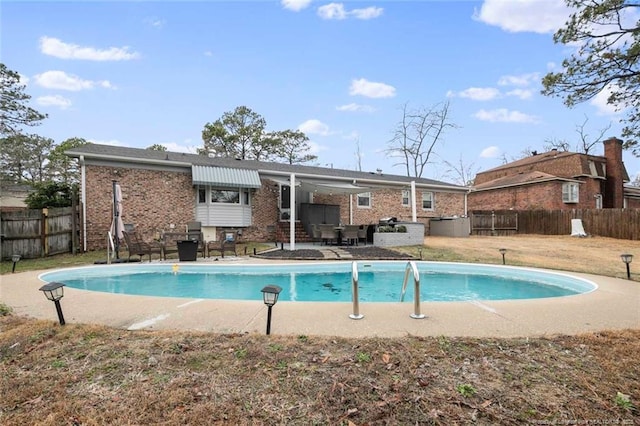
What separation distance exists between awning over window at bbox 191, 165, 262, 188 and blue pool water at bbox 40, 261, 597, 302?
5.65 m

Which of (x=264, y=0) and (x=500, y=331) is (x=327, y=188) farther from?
(x=500, y=331)

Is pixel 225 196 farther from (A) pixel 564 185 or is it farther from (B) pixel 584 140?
(B) pixel 584 140

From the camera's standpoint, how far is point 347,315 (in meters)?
4.98

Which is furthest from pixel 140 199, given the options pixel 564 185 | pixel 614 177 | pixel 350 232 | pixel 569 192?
pixel 614 177

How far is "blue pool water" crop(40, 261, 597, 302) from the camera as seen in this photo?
8.42 m

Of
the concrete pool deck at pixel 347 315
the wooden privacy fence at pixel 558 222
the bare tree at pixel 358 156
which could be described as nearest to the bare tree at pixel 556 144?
the wooden privacy fence at pixel 558 222

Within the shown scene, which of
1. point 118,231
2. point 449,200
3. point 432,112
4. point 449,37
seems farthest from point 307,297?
point 432,112

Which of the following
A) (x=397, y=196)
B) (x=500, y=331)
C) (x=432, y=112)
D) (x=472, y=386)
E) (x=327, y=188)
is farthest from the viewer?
(x=432, y=112)

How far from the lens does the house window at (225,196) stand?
16.3 metres

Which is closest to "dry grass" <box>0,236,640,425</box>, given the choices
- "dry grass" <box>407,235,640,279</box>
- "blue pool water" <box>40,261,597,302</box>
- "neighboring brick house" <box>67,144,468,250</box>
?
"blue pool water" <box>40,261,597,302</box>

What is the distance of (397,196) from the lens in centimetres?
2188

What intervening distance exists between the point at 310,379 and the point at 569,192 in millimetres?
31780

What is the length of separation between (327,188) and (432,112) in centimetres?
2443

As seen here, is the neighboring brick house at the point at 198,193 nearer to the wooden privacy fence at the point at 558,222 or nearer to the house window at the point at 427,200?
the house window at the point at 427,200
